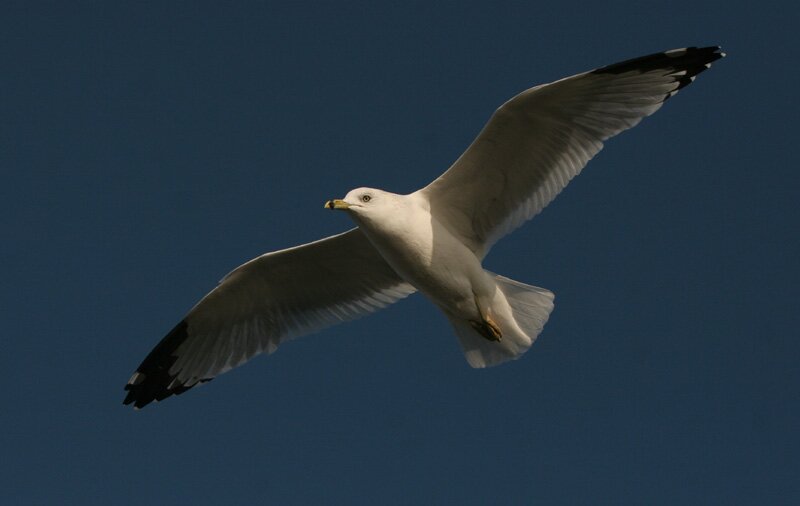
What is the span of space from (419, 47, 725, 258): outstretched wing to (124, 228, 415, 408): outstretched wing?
98 centimetres

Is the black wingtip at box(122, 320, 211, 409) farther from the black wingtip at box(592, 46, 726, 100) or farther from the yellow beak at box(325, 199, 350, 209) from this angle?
the black wingtip at box(592, 46, 726, 100)

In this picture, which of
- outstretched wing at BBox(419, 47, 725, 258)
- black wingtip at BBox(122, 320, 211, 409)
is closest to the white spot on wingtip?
black wingtip at BBox(122, 320, 211, 409)

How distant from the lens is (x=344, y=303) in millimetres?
9438

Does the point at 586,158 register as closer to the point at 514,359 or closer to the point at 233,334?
the point at 514,359

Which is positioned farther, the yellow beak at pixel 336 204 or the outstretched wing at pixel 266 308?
the outstretched wing at pixel 266 308

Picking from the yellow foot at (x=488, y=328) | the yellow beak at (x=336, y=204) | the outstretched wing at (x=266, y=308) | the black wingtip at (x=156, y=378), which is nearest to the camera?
the yellow beak at (x=336, y=204)

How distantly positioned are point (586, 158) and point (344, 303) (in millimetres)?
2551

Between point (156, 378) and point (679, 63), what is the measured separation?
5.23 meters

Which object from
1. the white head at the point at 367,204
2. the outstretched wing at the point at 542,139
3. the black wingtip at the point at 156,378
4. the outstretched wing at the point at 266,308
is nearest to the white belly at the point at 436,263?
the white head at the point at 367,204

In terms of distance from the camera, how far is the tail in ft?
27.2

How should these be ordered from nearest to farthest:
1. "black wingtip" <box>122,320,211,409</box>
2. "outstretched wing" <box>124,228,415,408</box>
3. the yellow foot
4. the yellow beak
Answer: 1. the yellow beak
2. the yellow foot
3. "outstretched wing" <box>124,228,415,408</box>
4. "black wingtip" <box>122,320,211,409</box>

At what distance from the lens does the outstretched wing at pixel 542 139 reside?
780 cm

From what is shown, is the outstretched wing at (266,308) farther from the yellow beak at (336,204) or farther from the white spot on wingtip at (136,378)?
the yellow beak at (336,204)

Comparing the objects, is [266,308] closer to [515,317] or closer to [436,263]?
[436,263]
